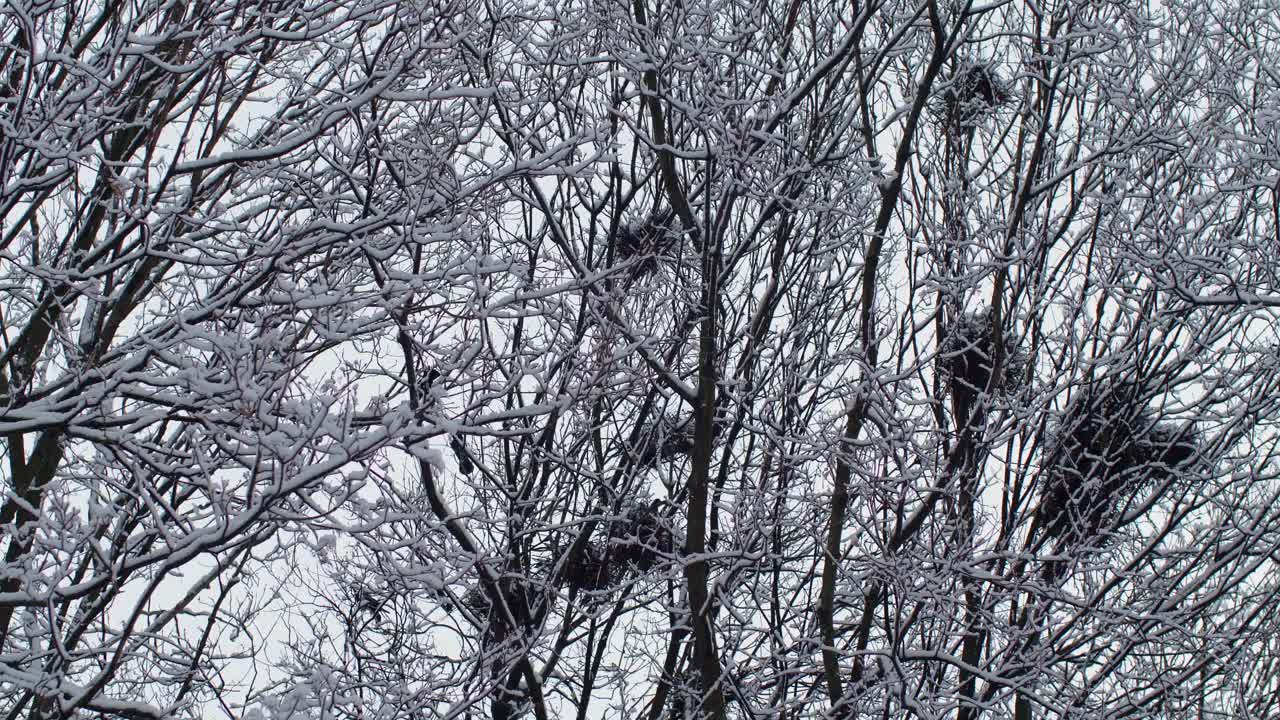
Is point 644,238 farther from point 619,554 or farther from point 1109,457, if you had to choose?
point 1109,457

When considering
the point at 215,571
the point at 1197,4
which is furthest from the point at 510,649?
the point at 1197,4

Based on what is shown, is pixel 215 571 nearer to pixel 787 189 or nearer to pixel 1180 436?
pixel 787 189

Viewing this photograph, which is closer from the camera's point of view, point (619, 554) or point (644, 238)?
point (619, 554)

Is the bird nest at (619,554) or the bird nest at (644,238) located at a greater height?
the bird nest at (644,238)

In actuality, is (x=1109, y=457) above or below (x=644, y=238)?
below

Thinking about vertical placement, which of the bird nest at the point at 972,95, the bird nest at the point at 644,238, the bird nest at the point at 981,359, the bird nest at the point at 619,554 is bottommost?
the bird nest at the point at 619,554

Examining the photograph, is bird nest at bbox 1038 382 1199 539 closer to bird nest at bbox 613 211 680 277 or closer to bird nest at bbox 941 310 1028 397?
bird nest at bbox 941 310 1028 397

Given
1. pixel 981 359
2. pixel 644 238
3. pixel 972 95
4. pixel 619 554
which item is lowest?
pixel 619 554

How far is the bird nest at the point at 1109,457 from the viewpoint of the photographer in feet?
25.8

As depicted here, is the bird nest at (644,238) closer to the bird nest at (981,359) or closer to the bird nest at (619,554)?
the bird nest at (619,554)

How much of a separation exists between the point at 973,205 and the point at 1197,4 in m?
2.35

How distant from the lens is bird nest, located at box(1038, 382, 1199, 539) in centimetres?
786

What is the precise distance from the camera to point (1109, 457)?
8023mm

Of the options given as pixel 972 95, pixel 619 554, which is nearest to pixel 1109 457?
pixel 972 95
